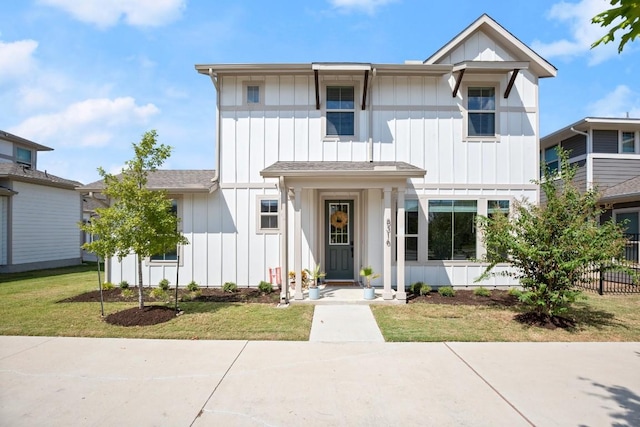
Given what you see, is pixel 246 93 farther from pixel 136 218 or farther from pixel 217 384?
pixel 217 384

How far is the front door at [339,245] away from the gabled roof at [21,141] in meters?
17.3

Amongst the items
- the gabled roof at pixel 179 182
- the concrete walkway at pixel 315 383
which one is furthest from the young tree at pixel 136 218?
the gabled roof at pixel 179 182

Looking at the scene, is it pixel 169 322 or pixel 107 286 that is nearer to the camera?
pixel 169 322

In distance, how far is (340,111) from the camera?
966 centimetres

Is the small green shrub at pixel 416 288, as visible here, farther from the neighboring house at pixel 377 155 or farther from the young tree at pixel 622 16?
the young tree at pixel 622 16

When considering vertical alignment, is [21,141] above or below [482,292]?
above

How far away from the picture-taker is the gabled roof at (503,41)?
9.50 m

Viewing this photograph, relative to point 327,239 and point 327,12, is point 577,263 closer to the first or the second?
point 327,239

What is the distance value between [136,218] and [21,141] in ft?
55.3

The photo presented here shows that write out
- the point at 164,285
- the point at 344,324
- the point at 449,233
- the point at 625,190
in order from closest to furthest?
the point at 344,324 < the point at 164,285 < the point at 449,233 < the point at 625,190

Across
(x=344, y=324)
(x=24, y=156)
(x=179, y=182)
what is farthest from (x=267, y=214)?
(x=24, y=156)

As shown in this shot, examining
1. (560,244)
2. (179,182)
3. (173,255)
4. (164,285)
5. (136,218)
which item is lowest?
(164,285)

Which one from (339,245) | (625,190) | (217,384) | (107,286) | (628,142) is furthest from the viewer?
(628,142)

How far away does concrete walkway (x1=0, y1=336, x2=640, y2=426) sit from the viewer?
10.6 ft
